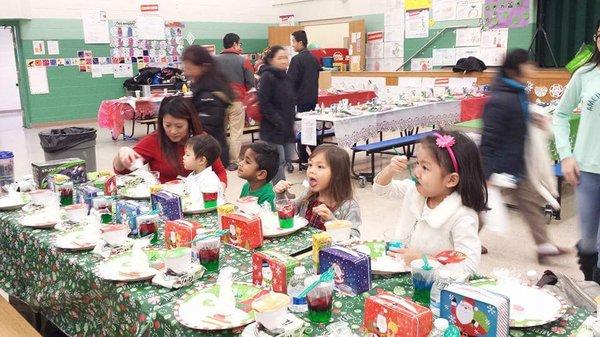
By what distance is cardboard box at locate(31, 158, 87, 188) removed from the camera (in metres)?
3.28

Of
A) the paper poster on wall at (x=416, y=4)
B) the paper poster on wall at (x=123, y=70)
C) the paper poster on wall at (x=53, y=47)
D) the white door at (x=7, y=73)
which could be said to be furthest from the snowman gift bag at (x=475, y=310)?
the white door at (x=7, y=73)

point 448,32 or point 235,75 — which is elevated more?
point 448,32

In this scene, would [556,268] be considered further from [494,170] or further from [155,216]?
[155,216]

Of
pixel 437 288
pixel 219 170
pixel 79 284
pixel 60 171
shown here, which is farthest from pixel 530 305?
pixel 60 171

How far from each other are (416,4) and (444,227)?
37.2 feet

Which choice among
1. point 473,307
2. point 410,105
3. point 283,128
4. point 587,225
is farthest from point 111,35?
→ point 473,307

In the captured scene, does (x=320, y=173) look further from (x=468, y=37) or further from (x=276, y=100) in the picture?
(x=468, y=37)

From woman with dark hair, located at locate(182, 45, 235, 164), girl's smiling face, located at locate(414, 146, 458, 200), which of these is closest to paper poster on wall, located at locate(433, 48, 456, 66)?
woman with dark hair, located at locate(182, 45, 235, 164)

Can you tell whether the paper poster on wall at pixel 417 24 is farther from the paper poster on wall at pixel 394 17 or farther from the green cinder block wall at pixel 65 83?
the green cinder block wall at pixel 65 83

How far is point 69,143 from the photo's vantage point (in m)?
5.42

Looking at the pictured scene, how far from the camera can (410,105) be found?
7.41m

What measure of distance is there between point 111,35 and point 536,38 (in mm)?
9236

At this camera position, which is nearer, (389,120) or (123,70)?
(389,120)

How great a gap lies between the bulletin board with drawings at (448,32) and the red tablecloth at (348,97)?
3302 millimetres
